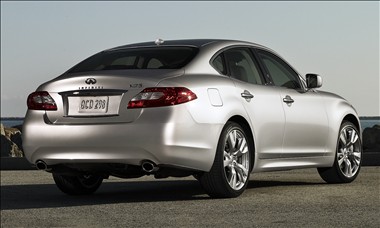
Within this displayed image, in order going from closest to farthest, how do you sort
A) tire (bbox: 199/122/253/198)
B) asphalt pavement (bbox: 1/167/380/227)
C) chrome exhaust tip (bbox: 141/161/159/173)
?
asphalt pavement (bbox: 1/167/380/227) → chrome exhaust tip (bbox: 141/161/159/173) → tire (bbox: 199/122/253/198)

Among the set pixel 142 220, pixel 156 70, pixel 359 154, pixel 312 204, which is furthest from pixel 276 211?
pixel 359 154

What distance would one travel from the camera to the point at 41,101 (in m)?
9.10

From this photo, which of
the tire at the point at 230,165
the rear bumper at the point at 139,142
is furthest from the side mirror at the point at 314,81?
the rear bumper at the point at 139,142

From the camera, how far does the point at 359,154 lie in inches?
457

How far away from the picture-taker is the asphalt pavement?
7.70 m

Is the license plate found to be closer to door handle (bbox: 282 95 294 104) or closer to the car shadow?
the car shadow

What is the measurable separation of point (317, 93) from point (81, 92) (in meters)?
3.48

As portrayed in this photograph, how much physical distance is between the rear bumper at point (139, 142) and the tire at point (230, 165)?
0.13m

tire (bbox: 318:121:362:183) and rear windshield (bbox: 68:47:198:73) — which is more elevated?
rear windshield (bbox: 68:47:198:73)

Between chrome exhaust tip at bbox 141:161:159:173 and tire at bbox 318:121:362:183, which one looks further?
tire at bbox 318:121:362:183

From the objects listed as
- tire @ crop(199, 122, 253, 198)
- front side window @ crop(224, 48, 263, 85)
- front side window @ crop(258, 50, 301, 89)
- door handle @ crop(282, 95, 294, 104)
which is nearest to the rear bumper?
tire @ crop(199, 122, 253, 198)

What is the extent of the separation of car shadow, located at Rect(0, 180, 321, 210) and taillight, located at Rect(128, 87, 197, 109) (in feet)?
4.31

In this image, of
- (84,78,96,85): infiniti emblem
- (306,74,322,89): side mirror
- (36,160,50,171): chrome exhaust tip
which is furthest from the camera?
(306,74,322,89): side mirror

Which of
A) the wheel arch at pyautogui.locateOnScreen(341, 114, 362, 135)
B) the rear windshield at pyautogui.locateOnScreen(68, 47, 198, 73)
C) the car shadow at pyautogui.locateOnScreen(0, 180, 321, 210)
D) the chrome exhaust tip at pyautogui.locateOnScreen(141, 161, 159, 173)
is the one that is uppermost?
the rear windshield at pyautogui.locateOnScreen(68, 47, 198, 73)
